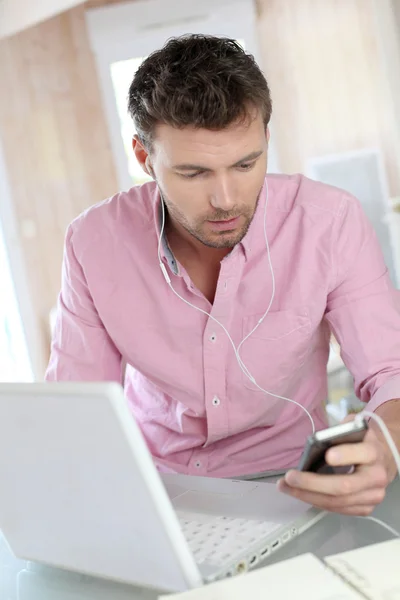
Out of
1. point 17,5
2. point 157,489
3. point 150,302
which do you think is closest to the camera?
point 157,489

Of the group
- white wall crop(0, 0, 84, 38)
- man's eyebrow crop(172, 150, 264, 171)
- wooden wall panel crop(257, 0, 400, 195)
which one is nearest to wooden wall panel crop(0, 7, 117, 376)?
white wall crop(0, 0, 84, 38)

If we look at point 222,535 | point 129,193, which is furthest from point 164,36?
point 222,535

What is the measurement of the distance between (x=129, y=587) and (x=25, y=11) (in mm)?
3679

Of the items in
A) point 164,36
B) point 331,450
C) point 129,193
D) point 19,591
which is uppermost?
point 164,36

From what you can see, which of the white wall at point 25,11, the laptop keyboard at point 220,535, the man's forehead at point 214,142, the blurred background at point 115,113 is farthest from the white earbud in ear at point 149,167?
the blurred background at point 115,113

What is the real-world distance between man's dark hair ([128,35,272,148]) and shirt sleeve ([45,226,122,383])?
308mm

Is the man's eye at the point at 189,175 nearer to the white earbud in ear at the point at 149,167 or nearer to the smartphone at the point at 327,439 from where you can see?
the white earbud in ear at the point at 149,167

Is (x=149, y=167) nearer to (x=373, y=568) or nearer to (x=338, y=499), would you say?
(x=338, y=499)

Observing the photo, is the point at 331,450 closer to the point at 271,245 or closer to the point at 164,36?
the point at 271,245

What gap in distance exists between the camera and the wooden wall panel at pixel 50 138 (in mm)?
4836

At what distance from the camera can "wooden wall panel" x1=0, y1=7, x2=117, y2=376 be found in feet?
15.9

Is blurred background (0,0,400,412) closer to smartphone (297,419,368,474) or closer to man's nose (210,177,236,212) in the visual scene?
man's nose (210,177,236,212)

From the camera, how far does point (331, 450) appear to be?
3.38 ft

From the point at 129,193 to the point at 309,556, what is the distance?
0.98 meters
